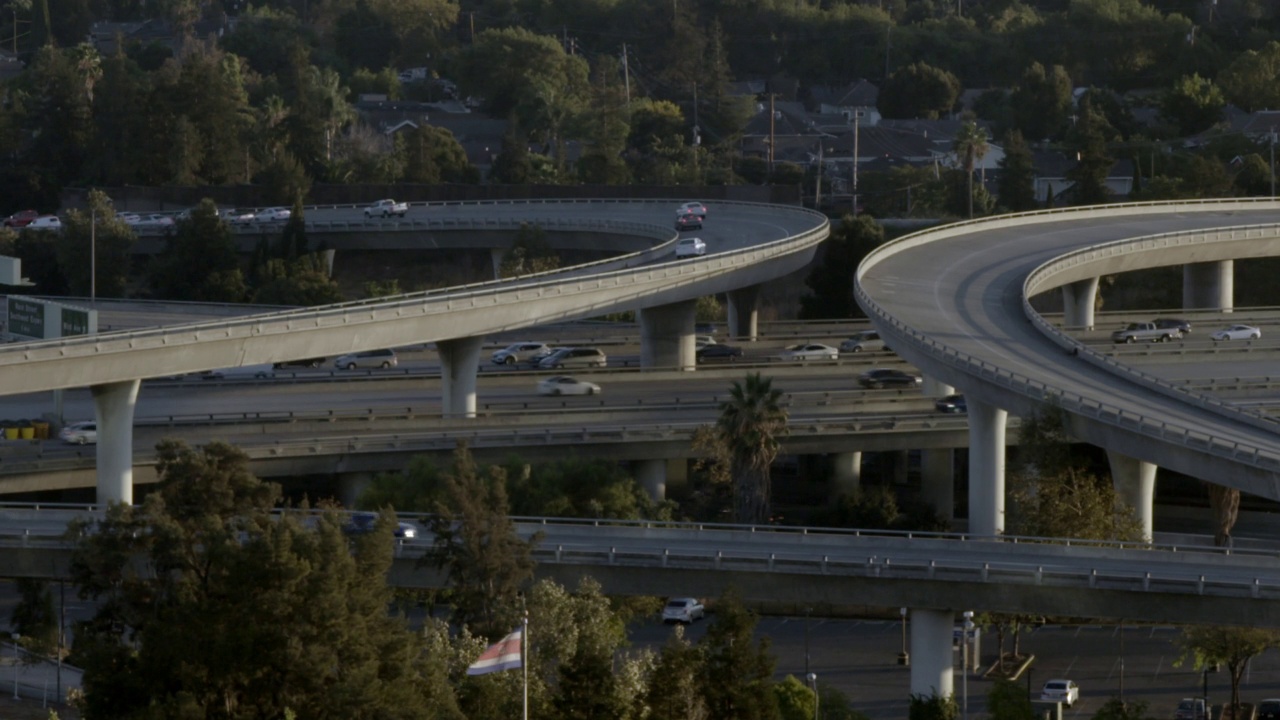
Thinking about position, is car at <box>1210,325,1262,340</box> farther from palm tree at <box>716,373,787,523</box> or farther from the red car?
the red car

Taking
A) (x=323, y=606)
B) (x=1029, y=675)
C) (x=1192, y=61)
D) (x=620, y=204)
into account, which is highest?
(x=1192, y=61)

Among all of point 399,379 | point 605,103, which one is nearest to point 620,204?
point 605,103

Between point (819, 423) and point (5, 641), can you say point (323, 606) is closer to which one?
point (5, 641)

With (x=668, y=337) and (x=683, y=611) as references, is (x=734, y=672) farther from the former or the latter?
(x=668, y=337)

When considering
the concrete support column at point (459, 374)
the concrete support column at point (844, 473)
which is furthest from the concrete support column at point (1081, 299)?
the concrete support column at point (459, 374)

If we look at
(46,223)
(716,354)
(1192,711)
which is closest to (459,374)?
(716,354)
